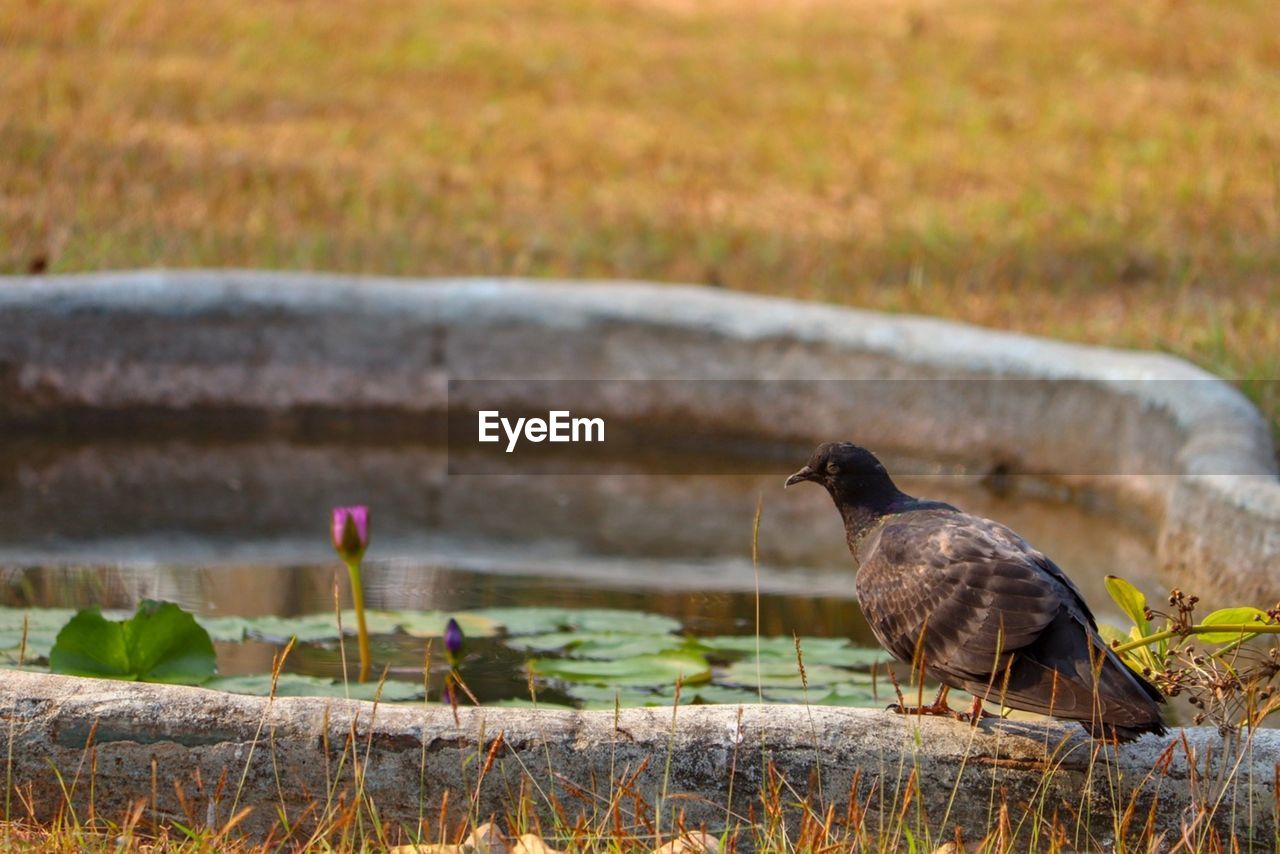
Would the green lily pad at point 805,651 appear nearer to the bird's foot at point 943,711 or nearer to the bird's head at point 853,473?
the bird's head at point 853,473

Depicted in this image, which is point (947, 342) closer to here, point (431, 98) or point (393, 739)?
point (393, 739)

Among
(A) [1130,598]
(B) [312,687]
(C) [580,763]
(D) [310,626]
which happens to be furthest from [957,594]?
(D) [310,626]

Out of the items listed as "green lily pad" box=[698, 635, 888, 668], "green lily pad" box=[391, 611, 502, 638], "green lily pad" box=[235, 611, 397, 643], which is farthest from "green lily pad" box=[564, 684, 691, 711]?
"green lily pad" box=[235, 611, 397, 643]

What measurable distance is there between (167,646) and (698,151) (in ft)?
21.2

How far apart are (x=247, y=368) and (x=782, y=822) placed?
3338mm

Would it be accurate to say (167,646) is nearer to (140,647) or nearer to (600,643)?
(140,647)

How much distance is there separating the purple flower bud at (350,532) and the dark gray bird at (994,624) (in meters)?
0.82

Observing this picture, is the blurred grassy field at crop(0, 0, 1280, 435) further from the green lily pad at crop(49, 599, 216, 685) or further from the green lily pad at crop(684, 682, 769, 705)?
the green lily pad at crop(49, 599, 216, 685)

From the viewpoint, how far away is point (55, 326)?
4832mm

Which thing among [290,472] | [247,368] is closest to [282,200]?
[247,368]

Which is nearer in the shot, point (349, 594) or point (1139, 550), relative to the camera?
point (349, 594)

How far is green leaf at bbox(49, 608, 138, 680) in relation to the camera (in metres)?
2.65

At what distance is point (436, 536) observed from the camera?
169 inches

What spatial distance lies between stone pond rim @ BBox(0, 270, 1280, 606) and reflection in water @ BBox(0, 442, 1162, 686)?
185 millimetres
